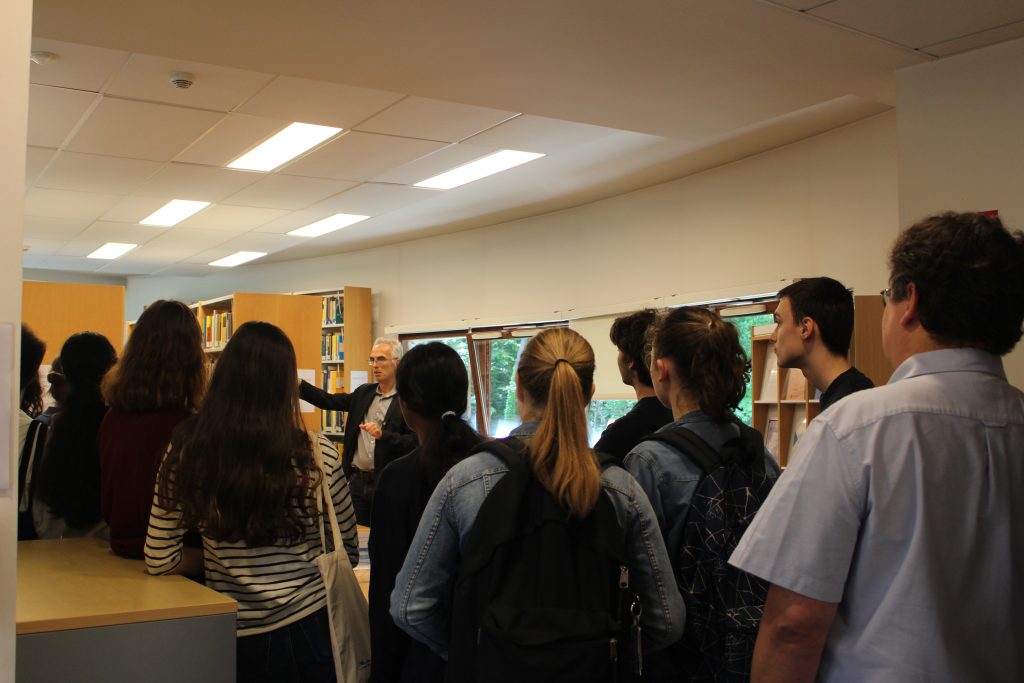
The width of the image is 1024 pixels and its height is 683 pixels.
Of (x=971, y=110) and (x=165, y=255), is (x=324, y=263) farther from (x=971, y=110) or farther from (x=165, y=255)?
(x=971, y=110)

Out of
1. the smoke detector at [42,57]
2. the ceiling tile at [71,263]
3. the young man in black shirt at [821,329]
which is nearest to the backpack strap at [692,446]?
the young man in black shirt at [821,329]

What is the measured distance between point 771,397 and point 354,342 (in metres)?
5.66

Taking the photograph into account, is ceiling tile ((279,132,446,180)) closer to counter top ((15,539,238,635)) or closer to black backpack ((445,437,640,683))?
counter top ((15,539,238,635))

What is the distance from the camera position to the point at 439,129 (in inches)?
211

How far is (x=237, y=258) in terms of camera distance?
1076 cm

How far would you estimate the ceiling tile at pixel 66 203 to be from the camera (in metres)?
7.10

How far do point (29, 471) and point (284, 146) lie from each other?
10.9 feet

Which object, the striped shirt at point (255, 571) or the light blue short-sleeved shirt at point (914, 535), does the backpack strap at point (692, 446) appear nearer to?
the light blue short-sleeved shirt at point (914, 535)

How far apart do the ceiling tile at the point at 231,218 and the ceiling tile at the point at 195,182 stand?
0.42m

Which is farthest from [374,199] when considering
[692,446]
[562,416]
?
[562,416]

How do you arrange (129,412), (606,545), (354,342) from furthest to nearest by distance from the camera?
(354,342)
(129,412)
(606,545)

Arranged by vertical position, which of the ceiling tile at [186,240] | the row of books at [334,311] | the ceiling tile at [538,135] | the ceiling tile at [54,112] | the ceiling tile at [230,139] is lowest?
the row of books at [334,311]

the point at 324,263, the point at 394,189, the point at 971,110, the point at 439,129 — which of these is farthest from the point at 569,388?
the point at 324,263

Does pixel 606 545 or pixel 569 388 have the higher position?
pixel 569 388
